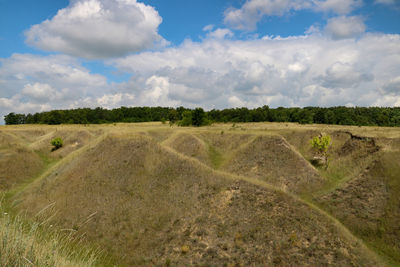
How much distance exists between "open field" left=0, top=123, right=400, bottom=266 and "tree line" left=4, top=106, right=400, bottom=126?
55079 mm

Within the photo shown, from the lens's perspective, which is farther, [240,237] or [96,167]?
[96,167]

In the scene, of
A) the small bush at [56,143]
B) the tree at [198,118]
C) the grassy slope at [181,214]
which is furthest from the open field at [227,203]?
the tree at [198,118]

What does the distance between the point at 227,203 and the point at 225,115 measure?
11877 cm

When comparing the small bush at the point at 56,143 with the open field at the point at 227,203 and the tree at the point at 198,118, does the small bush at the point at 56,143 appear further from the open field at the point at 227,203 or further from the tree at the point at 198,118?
the tree at the point at 198,118

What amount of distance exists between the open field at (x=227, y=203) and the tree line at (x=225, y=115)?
55079 mm

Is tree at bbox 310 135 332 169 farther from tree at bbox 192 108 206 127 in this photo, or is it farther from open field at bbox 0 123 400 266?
tree at bbox 192 108 206 127

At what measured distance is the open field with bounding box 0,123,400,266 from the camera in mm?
20531

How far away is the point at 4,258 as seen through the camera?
16.0 ft

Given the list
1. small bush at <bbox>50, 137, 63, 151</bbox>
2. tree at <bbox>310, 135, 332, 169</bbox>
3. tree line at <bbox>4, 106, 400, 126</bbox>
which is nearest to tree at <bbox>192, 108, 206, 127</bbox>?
tree line at <bbox>4, 106, 400, 126</bbox>

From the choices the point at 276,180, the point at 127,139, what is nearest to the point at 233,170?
the point at 276,180

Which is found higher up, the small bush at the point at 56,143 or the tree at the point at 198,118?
the tree at the point at 198,118

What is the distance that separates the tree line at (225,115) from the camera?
99.4 m

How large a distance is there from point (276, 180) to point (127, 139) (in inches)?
966

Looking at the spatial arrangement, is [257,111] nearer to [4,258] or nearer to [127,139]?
[127,139]
